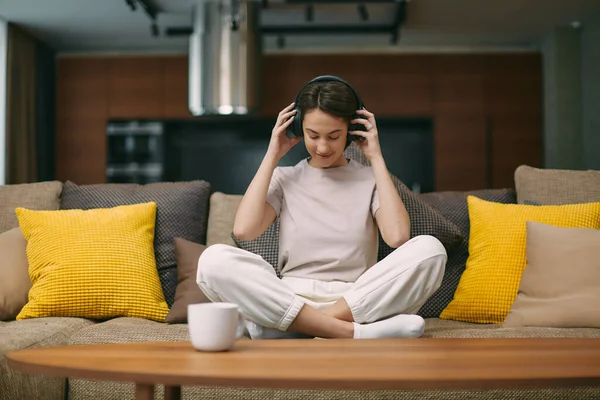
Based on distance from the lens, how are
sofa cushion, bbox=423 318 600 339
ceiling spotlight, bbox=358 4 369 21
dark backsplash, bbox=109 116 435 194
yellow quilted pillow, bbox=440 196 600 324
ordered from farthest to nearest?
dark backsplash, bbox=109 116 435 194
ceiling spotlight, bbox=358 4 369 21
yellow quilted pillow, bbox=440 196 600 324
sofa cushion, bbox=423 318 600 339

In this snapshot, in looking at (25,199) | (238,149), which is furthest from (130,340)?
(238,149)

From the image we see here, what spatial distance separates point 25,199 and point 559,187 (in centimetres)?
191

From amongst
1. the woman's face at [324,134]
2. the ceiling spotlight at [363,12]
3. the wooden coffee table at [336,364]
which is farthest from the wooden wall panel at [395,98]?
the wooden coffee table at [336,364]

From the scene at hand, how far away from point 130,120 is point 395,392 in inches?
209

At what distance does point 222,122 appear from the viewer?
21.3 feet

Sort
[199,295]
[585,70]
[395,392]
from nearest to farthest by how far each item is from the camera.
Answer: [395,392] → [199,295] → [585,70]

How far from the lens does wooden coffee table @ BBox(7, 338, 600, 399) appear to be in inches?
35.0

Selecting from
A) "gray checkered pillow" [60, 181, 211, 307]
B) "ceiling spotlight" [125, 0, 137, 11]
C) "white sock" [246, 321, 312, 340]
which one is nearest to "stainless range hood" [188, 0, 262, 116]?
"ceiling spotlight" [125, 0, 137, 11]

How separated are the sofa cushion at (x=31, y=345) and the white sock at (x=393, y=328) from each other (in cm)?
76

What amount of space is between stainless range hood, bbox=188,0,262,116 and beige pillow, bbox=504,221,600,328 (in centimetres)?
344

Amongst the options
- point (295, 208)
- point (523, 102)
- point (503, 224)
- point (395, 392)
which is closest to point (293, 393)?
point (395, 392)

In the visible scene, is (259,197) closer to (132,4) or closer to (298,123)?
(298,123)

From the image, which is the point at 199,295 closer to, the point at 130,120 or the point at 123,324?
the point at 123,324

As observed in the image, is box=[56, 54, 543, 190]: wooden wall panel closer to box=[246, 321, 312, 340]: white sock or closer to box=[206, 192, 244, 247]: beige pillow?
box=[206, 192, 244, 247]: beige pillow
